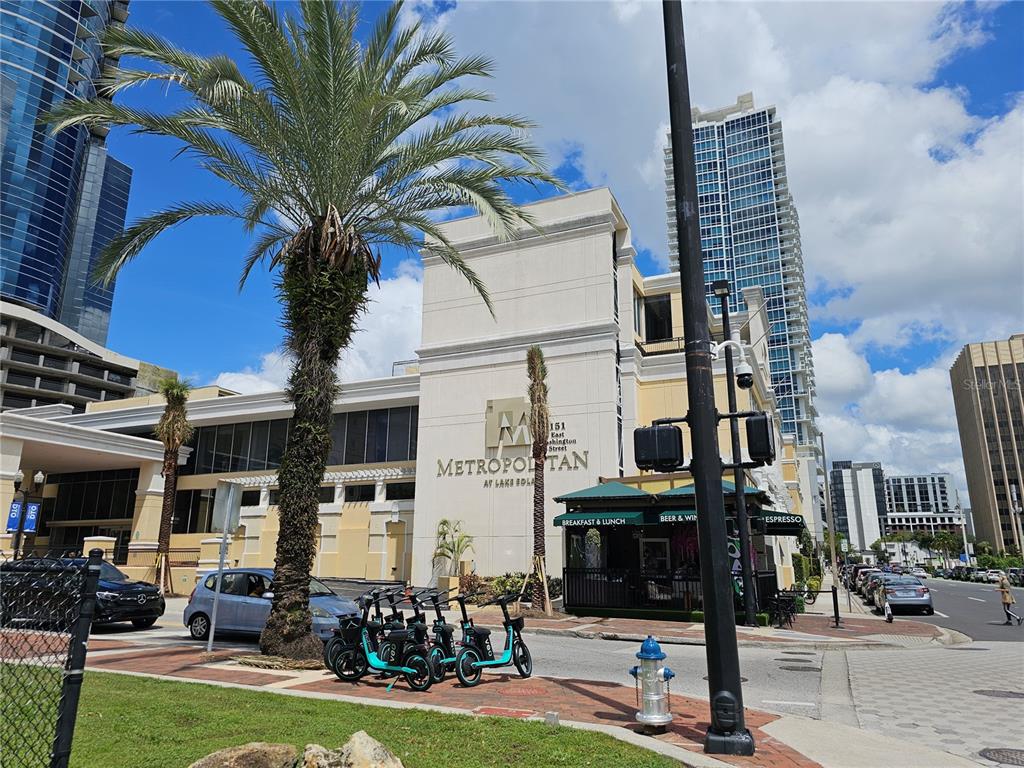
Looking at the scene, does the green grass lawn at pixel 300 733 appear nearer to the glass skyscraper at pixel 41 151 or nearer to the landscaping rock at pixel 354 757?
the landscaping rock at pixel 354 757

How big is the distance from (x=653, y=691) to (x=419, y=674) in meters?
3.52

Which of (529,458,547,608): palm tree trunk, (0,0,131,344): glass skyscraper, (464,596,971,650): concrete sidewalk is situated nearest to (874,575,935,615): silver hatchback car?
(464,596,971,650): concrete sidewalk

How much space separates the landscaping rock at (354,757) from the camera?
14.2 feet

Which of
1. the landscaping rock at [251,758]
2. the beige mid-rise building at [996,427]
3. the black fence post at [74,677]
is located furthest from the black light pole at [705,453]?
the beige mid-rise building at [996,427]

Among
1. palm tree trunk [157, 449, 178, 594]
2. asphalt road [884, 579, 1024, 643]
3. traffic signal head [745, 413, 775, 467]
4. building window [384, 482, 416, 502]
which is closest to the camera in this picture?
traffic signal head [745, 413, 775, 467]

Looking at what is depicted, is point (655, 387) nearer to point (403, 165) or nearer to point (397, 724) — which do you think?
point (403, 165)

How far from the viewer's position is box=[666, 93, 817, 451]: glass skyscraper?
121 meters

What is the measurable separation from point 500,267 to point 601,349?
691cm

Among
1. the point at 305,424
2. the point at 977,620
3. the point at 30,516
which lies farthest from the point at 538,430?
the point at 30,516

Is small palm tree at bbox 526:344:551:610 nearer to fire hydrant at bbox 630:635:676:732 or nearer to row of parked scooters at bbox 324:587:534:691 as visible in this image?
row of parked scooters at bbox 324:587:534:691

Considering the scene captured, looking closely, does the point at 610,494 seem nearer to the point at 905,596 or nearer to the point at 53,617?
the point at 905,596

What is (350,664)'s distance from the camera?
389 inches

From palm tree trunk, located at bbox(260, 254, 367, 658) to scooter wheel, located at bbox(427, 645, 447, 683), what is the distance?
3.28m

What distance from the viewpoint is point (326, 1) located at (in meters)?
12.3
